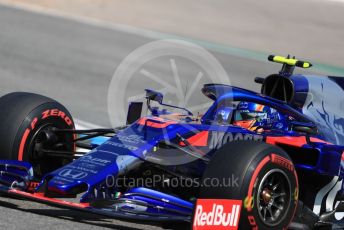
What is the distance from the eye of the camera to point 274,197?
6.10m

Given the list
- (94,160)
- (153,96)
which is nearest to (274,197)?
(94,160)

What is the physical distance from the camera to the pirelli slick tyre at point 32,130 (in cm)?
700

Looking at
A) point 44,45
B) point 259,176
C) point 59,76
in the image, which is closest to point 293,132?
point 259,176

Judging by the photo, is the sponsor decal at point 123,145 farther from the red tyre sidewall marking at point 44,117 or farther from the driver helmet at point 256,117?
the driver helmet at point 256,117

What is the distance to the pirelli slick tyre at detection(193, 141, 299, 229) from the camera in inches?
227

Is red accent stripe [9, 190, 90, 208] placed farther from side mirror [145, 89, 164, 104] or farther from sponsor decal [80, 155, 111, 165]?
side mirror [145, 89, 164, 104]

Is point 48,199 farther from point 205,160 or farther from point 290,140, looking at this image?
point 290,140

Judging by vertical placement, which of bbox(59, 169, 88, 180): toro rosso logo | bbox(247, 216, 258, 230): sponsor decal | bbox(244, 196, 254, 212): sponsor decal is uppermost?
bbox(244, 196, 254, 212): sponsor decal

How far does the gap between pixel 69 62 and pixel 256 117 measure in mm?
9558

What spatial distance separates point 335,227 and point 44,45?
12470 mm

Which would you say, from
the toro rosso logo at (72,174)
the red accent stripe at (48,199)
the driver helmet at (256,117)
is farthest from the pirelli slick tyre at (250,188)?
the driver helmet at (256,117)

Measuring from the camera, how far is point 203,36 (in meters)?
21.6

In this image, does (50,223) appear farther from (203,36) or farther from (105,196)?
(203,36)

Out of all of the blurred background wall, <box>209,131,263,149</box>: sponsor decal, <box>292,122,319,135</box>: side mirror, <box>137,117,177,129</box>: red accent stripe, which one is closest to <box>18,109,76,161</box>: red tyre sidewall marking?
<box>137,117,177,129</box>: red accent stripe
